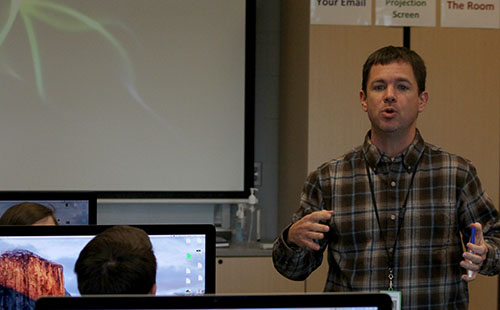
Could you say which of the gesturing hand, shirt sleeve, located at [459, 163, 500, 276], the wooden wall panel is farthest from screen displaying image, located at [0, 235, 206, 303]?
the wooden wall panel

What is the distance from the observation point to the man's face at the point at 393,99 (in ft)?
6.03

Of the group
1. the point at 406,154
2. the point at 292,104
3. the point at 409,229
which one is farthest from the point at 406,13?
the point at 409,229

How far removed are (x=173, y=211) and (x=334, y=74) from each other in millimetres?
1284

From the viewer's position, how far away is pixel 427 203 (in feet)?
5.96

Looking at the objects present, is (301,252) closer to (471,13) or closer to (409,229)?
(409,229)

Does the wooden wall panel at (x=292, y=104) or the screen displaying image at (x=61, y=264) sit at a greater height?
the wooden wall panel at (x=292, y=104)

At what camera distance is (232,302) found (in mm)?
915

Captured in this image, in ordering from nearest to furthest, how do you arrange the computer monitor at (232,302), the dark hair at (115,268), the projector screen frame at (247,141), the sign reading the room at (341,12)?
the computer monitor at (232,302) → the dark hair at (115,268) → the sign reading the room at (341,12) → the projector screen frame at (247,141)

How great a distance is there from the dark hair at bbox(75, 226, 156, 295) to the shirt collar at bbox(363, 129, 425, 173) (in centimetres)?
93

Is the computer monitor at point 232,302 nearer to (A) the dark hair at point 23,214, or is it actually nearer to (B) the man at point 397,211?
(B) the man at point 397,211

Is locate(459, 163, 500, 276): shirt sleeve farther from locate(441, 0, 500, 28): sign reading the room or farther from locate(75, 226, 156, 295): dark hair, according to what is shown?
locate(441, 0, 500, 28): sign reading the room

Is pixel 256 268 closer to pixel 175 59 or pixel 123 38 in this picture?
pixel 175 59

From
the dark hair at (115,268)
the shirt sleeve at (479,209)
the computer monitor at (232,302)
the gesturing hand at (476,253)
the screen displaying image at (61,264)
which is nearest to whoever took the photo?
the computer monitor at (232,302)

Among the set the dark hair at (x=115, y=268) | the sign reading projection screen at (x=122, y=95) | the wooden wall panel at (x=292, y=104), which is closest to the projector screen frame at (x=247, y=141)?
the sign reading projection screen at (x=122, y=95)
